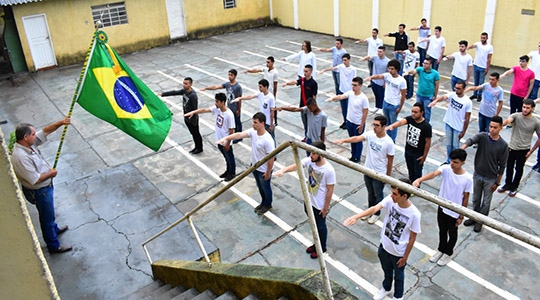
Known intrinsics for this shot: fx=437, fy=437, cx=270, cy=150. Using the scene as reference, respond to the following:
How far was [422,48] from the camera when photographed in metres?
14.0

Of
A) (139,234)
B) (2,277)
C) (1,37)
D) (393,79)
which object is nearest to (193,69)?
(1,37)

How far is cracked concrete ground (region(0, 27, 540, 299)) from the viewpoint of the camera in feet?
19.5

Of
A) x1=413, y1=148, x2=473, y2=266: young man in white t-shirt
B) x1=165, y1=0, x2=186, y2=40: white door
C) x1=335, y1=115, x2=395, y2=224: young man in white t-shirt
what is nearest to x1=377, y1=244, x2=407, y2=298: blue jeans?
x1=413, y1=148, x2=473, y2=266: young man in white t-shirt

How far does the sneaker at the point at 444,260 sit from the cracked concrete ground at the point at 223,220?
97mm

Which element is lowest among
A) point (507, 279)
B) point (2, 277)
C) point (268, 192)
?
point (507, 279)

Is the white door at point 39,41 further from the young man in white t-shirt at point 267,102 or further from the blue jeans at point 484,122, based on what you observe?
the blue jeans at point 484,122

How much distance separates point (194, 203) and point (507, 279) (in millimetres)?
5087

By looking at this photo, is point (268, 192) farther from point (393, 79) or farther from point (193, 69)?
point (193, 69)

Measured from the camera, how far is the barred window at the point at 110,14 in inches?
714

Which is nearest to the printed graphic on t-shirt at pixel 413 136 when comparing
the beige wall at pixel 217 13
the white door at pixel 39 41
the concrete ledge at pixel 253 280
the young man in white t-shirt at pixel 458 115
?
the young man in white t-shirt at pixel 458 115

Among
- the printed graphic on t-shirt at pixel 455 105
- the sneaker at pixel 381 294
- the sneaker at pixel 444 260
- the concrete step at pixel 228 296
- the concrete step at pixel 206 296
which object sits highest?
the printed graphic on t-shirt at pixel 455 105

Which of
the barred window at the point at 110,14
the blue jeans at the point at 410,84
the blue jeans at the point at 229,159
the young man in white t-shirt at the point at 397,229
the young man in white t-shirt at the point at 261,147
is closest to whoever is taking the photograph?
the young man in white t-shirt at the point at 397,229

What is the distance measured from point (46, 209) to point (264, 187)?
330 centimetres

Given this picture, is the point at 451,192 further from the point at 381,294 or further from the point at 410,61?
the point at 410,61
